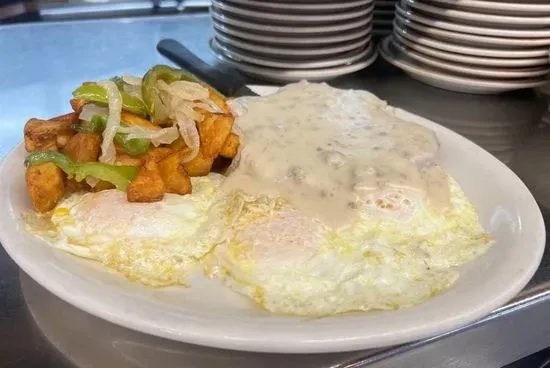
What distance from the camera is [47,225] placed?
0.89 m

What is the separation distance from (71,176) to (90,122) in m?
0.10

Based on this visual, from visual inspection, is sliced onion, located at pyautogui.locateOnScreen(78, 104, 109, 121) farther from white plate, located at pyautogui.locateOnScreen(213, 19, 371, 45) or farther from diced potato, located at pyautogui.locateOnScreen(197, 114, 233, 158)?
white plate, located at pyautogui.locateOnScreen(213, 19, 371, 45)

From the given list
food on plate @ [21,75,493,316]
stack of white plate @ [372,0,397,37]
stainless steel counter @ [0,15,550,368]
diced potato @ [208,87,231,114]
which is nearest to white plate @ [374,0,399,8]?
stack of white plate @ [372,0,397,37]

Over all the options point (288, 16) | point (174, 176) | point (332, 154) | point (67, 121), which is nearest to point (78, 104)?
point (67, 121)

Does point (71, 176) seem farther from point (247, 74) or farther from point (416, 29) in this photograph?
point (416, 29)

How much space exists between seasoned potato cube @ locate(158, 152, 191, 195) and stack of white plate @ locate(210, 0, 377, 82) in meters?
0.64

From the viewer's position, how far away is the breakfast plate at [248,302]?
2.27 feet

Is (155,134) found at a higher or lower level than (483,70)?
higher

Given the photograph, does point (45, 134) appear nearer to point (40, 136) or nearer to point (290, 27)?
point (40, 136)

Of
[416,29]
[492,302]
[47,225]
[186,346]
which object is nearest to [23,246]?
[47,225]

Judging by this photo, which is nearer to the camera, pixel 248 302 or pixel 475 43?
pixel 248 302

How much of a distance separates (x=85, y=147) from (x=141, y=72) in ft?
2.50

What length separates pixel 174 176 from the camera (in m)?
0.96

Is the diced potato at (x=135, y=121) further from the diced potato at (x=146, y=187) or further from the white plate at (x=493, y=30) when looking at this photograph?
the white plate at (x=493, y=30)
